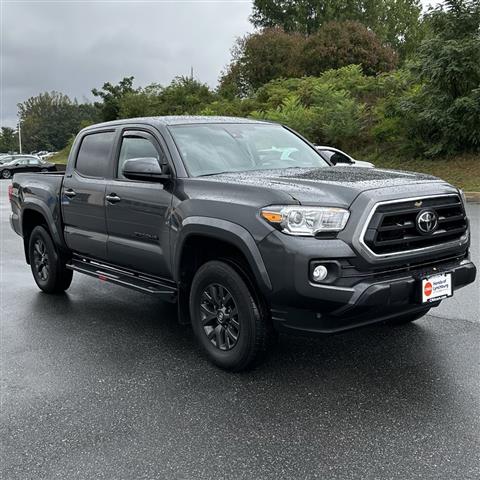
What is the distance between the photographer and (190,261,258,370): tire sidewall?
12.6 feet

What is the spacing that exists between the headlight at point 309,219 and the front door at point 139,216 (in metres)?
1.18

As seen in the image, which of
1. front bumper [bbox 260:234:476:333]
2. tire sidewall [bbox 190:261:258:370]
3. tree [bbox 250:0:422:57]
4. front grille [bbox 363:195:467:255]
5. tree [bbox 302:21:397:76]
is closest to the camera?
front bumper [bbox 260:234:476:333]

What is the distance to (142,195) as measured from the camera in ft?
15.6

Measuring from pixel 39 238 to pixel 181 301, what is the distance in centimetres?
279

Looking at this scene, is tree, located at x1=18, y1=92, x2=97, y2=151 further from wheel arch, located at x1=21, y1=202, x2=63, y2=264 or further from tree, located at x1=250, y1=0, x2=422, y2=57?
wheel arch, located at x1=21, y1=202, x2=63, y2=264

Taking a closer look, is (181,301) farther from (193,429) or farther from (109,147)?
(109,147)

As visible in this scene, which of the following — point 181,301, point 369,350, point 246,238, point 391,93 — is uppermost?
point 391,93

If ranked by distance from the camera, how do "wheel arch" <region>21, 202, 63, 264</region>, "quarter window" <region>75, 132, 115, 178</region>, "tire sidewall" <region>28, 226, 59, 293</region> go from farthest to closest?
"tire sidewall" <region>28, 226, 59, 293</region>, "wheel arch" <region>21, 202, 63, 264</region>, "quarter window" <region>75, 132, 115, 178</region>

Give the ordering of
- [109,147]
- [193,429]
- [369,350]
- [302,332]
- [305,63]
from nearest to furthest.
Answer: [193,429], [302,332], [369,350], [109,147], [305,63]

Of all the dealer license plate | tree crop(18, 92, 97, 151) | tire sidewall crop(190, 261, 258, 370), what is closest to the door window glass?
tire sidewall crop(190, 261, 258, 370)

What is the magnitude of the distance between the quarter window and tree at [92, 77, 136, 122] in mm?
36156

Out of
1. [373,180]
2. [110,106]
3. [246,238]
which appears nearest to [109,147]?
[246,238]

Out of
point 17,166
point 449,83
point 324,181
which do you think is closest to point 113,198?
point 324,181

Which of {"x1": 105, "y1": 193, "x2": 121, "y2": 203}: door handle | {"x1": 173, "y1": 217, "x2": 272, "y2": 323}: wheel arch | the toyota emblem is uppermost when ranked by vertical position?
{"x1": 105, "y1": 193, "x2": 121, "y2": 203}: door handle
